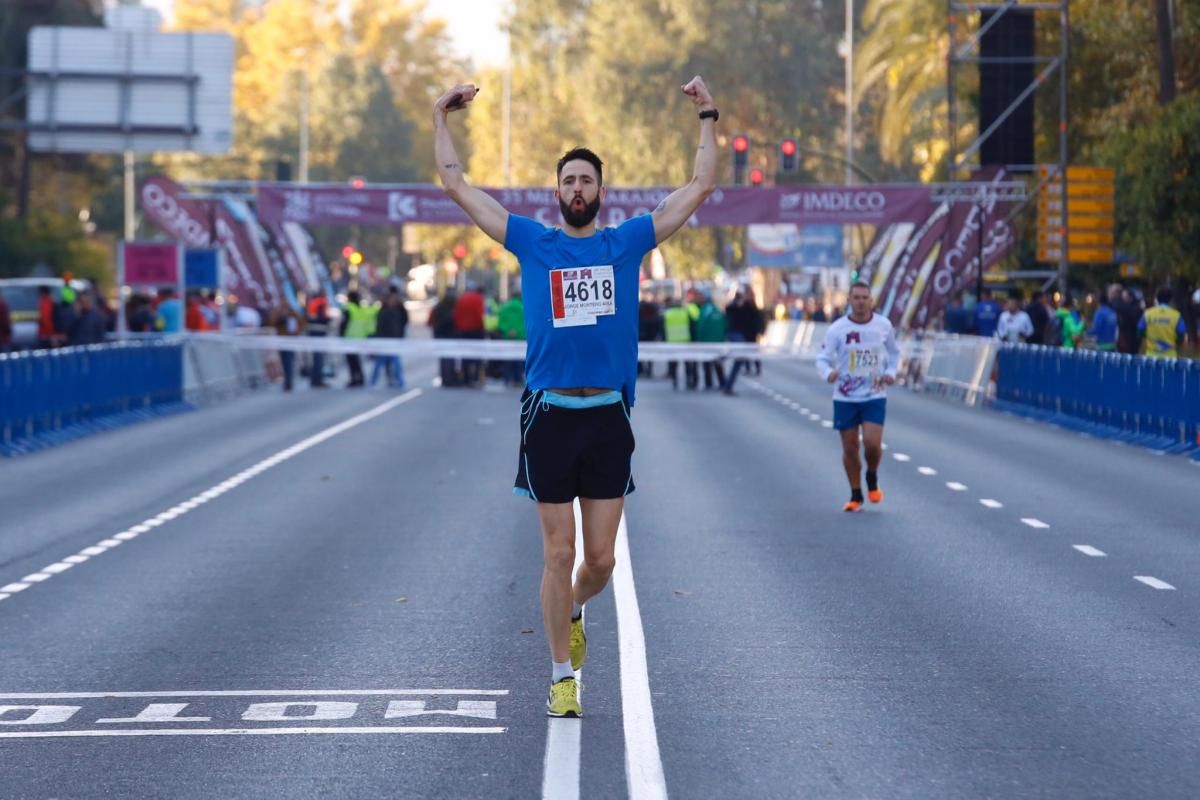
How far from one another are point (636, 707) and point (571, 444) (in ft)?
3.50

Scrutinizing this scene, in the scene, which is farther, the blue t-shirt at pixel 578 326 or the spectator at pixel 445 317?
the spectator at pixel 445 317

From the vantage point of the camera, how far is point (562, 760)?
7.75m

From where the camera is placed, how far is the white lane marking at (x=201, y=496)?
1375 cm

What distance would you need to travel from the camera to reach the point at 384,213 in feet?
155

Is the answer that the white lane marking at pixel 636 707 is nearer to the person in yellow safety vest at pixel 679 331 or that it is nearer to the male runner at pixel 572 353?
the male runner at pixel 572 353

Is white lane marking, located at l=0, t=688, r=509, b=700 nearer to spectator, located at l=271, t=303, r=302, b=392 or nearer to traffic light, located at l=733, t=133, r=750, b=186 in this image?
spectator, located at l=271, t=303, r=302, b=392

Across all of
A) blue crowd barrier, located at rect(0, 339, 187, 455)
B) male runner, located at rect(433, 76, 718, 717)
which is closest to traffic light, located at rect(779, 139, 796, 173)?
blue crowd barrier, located at rect(0, 339, 187, 455)

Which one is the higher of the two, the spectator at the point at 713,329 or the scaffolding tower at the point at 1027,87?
the scaffolding tower at the point at 1027,87

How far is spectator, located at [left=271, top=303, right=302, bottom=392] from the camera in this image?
41.5 meters

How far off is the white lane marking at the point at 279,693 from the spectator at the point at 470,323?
33851 mm

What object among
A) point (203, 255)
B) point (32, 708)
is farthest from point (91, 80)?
point (32, 708)

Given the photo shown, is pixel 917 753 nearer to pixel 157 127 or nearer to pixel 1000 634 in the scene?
pixel 1000 634

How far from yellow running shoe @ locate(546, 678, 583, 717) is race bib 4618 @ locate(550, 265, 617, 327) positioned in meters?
1.29

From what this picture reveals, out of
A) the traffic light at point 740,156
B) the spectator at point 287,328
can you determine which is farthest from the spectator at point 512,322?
the traffic light at point 740,156
